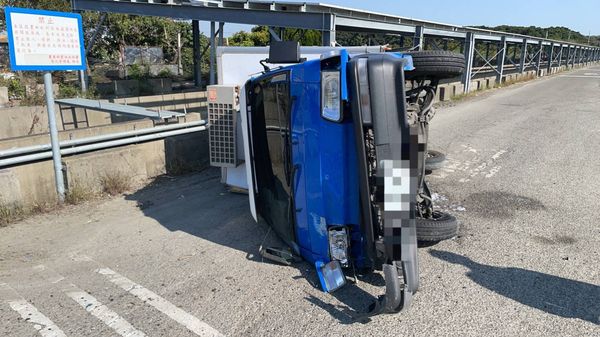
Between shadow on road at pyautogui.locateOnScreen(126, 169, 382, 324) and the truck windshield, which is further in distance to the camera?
the truck windshield

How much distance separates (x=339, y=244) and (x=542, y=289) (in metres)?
1.63

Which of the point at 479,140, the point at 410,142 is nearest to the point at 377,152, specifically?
the point at 410,142

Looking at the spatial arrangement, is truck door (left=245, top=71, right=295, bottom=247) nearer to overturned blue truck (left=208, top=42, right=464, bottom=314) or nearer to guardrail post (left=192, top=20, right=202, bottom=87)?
overturned blue truck (left=208, top=42, right=464, bottom=314)

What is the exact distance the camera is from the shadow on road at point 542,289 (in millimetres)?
3238

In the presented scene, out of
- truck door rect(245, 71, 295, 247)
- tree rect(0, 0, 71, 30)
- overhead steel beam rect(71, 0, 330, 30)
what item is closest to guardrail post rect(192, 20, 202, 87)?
overhead steel beam rect(71, 0, 330, 30)

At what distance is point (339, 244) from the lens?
11.6 ft

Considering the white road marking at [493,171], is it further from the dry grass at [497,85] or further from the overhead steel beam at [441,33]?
the overhead steel beam at [441,33]

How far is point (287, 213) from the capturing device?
4055 mm

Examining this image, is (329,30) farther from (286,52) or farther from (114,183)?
(286,52)

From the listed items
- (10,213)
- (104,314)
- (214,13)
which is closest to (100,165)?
(10,213)

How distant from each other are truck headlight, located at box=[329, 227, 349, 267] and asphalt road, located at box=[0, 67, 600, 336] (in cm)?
25

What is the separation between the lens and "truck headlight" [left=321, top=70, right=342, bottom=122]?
123 inches

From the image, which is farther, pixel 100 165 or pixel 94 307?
pixel 100 165

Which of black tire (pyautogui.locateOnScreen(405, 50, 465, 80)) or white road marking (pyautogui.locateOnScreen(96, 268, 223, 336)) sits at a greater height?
black tire (pyautogui.locateOnScreen(405, 50, 465, 80))
